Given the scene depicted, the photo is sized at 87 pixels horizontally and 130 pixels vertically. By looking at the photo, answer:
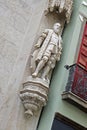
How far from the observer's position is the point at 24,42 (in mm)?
8008

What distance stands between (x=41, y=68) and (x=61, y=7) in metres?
1.84

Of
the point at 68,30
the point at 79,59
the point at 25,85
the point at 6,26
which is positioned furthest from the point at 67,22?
the point at 25,85

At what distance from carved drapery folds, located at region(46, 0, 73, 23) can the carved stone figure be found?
58 cm

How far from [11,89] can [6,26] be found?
61.0 inches

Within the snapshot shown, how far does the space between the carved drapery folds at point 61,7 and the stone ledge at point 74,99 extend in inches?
81.9

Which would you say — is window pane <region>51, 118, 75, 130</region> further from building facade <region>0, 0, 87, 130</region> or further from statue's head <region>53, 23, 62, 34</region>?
statue's head <region>53, 23, 62, 34</region>

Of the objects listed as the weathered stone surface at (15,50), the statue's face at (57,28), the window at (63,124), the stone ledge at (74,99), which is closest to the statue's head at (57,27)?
the statue's face at (57,28)

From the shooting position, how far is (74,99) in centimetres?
743

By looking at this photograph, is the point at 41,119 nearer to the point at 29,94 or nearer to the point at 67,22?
the point at 29,94

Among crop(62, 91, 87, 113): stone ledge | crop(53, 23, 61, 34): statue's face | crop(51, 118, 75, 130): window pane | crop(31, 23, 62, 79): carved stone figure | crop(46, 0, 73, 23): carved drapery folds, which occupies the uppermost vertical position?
crop(46, 0, 73, 23): carved drapery folds

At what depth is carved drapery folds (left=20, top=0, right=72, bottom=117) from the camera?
282 inches

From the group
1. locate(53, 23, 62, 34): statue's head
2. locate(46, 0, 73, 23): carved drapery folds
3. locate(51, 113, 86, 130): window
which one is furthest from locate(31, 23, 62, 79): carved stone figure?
locate(51, 113, 86, 130): window

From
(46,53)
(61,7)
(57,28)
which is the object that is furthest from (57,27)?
(46,53)

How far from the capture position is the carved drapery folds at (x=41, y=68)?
7164 millimetres
